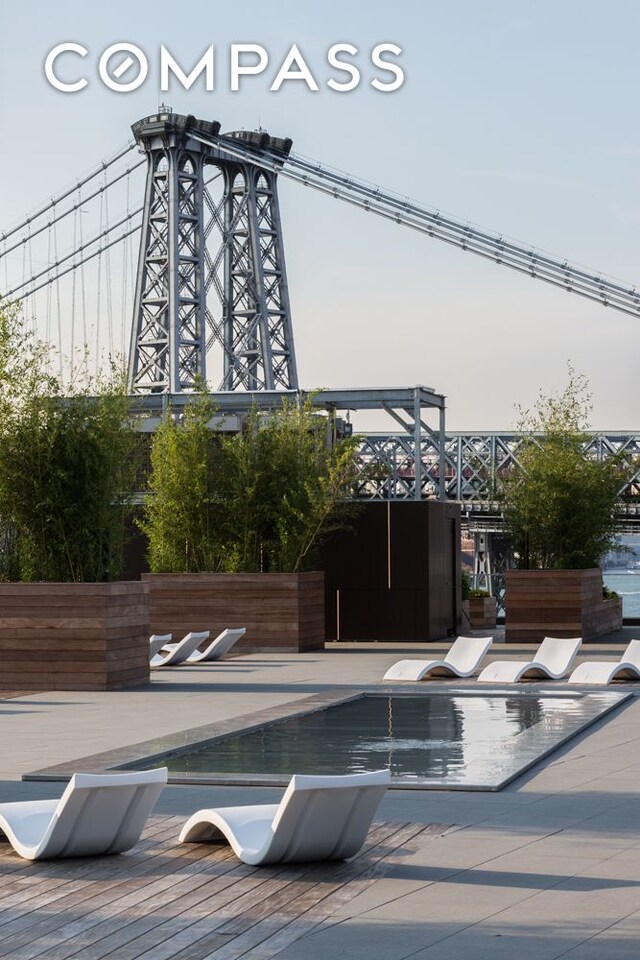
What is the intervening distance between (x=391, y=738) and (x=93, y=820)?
4.63 m

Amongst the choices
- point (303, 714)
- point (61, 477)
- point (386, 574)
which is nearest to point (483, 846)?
point (303, 714)

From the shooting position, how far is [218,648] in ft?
59.5

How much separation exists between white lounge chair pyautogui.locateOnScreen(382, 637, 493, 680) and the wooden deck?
26.9 feet

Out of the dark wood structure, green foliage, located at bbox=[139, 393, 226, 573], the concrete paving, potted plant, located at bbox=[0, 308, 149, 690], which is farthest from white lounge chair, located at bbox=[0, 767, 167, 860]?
the dark wood structure

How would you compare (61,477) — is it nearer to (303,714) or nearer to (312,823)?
(303,714)

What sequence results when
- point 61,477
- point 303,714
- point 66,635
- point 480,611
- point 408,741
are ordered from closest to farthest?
point 408,741, point 303,714, point 66,635, point 61,477, point 480,611

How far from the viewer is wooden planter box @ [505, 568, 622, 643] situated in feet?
68.2

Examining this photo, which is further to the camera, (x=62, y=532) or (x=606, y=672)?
(x=62, y=532)

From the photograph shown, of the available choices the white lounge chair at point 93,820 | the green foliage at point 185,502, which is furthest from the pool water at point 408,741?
the green foliage at point 185,502

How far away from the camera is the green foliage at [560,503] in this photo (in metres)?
21.5

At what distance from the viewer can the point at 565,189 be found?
79.0ft

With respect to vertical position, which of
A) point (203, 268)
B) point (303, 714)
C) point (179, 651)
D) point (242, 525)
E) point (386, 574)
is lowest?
point (303, 714)

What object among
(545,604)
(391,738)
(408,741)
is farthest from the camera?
(545,604)

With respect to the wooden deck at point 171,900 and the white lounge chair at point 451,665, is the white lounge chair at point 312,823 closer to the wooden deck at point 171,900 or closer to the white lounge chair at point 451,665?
the wooden deck at point 171,900
